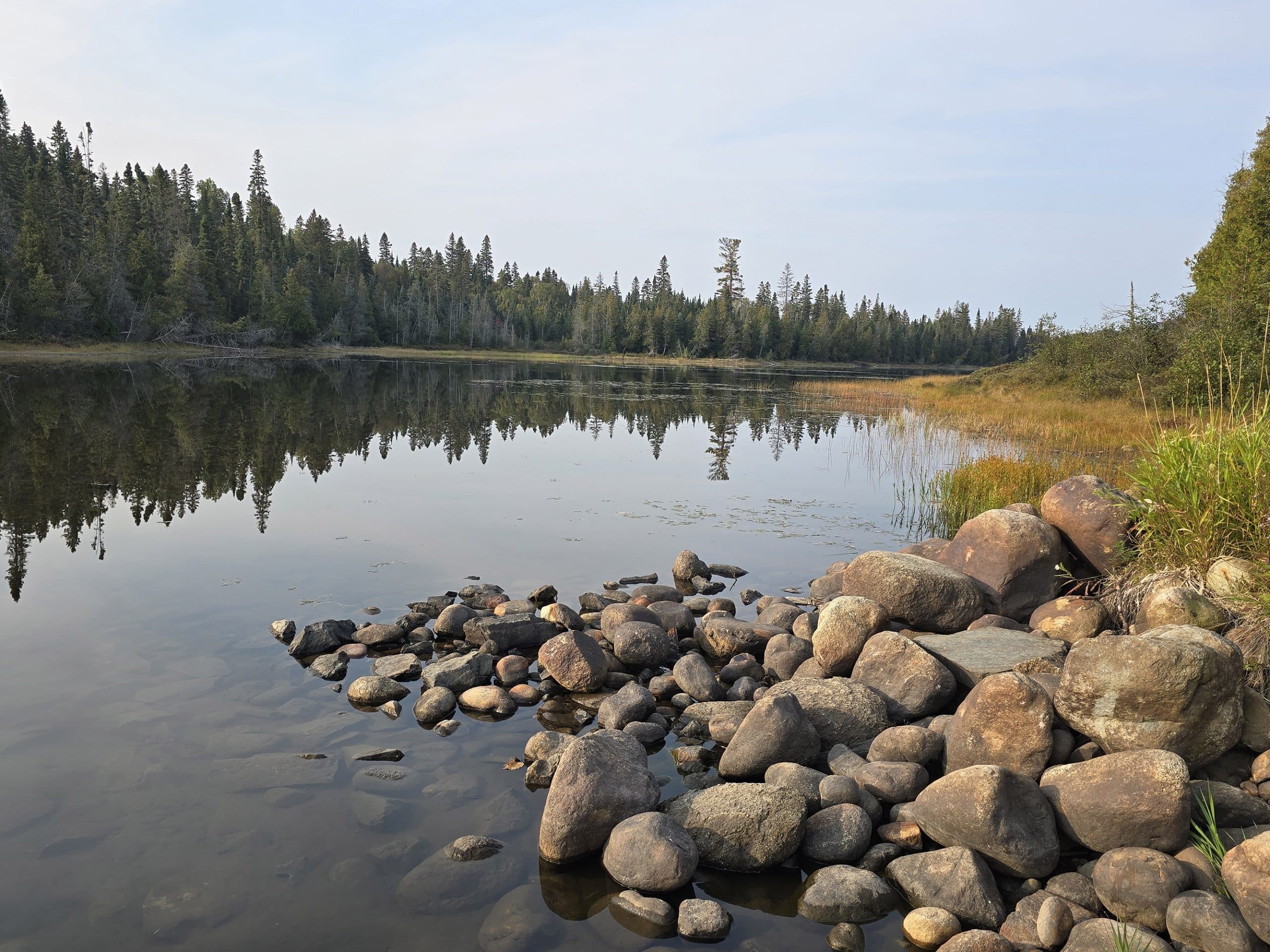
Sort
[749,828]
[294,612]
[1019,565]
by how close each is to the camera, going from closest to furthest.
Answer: [749,828] < [1019,565] < [294,612]

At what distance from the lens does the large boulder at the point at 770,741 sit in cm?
665

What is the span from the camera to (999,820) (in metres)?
5.33

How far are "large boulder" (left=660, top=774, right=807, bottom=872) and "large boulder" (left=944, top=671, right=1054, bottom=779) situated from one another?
1.55 metres

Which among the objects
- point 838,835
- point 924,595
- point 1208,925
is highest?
point 924,595

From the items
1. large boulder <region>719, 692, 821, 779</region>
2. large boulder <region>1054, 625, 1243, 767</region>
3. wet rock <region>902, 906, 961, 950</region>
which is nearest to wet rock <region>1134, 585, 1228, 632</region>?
large boulder <region>1054, 625, 1243, 767</region>

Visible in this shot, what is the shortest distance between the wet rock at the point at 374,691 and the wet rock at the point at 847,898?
4506 mm

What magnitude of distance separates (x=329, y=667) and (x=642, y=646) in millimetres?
3475

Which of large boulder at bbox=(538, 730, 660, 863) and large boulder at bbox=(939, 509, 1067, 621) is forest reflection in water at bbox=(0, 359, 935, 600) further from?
large boulder at bbox=(939, 509, 1067, 621)

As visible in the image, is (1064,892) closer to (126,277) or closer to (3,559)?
(3,559)

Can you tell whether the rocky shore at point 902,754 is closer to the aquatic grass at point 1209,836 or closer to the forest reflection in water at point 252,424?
the aquatic grass at point 1209,836

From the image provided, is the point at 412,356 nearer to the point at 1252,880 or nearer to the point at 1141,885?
the point at 1141,885

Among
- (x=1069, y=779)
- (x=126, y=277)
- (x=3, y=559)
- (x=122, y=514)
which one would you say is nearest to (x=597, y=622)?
(x=1069, y=779)

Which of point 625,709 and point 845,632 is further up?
point 845,632

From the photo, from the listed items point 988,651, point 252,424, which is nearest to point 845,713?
point 988,651
